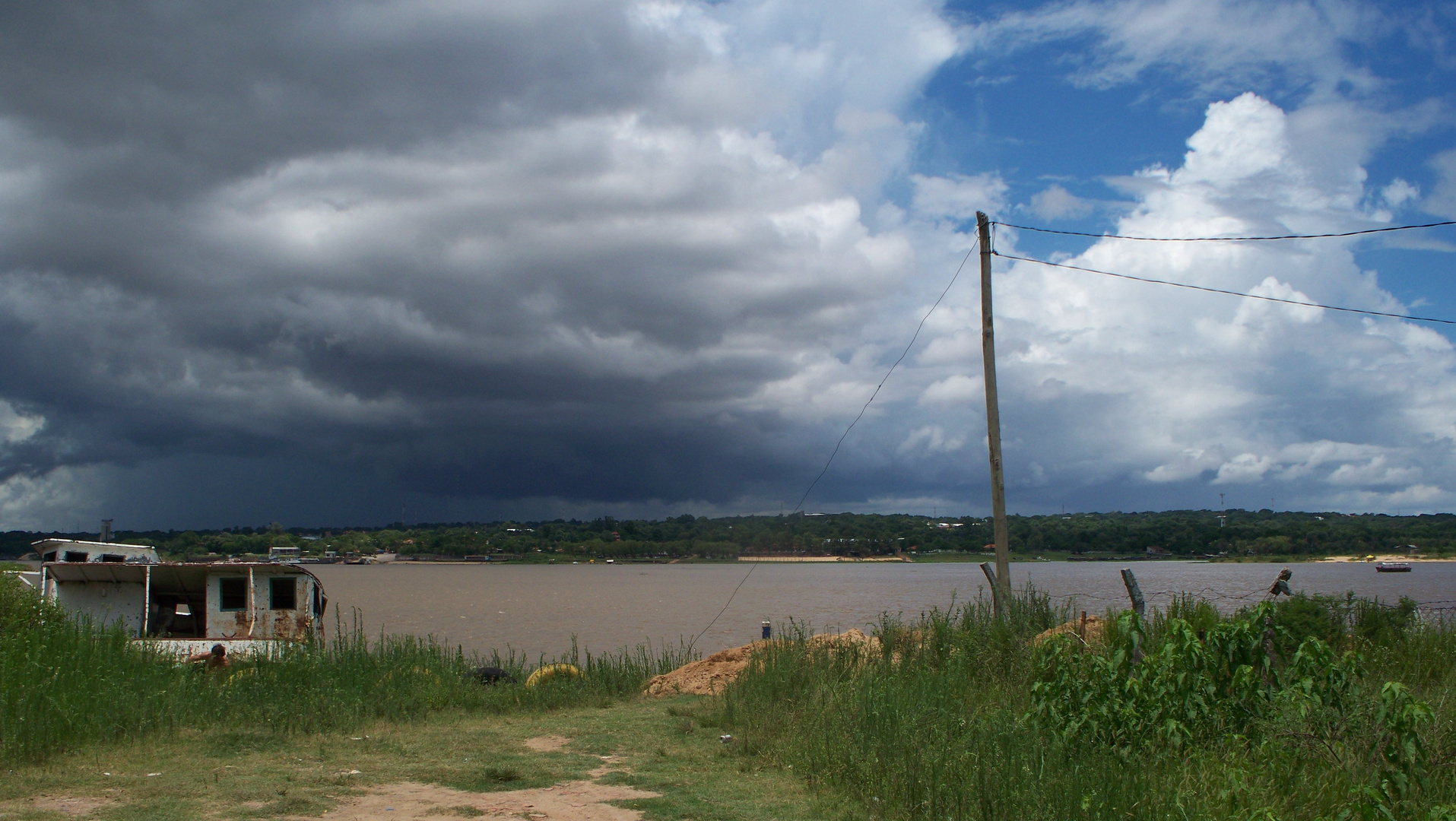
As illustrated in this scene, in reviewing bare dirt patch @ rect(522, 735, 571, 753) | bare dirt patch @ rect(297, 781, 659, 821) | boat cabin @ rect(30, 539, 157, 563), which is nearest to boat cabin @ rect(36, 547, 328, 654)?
boat cabin @ rect(30, 539, 157, 563)

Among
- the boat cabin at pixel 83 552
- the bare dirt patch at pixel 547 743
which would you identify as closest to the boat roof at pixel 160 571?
the boat cabin at pixel 83 552

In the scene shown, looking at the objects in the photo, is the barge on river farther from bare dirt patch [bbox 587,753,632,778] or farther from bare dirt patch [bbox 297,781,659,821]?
bare dirt patch [bbox 297,781,659,821]

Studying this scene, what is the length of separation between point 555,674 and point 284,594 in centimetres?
809

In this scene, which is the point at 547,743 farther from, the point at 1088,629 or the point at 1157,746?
the point at 1088,629

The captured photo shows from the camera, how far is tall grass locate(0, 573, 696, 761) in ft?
29.2

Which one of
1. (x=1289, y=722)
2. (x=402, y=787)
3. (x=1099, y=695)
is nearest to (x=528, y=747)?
(x=402, y=787)

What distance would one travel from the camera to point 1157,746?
7.21 meters

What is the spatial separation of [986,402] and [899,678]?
624 centimetres

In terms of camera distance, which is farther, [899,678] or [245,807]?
[899,678]

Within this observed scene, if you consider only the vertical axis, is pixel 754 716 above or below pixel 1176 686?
below

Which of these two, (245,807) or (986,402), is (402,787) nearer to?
(245,807)

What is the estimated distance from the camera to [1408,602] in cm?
1502

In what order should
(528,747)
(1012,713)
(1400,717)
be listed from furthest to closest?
1. (528,747)
2. (1012,713)
3. (1400,717)

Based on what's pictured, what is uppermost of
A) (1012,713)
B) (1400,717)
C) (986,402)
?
(986,402)
